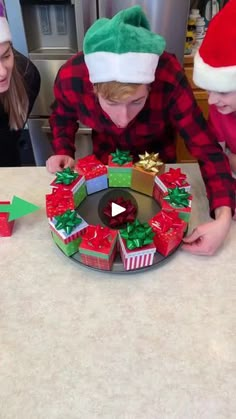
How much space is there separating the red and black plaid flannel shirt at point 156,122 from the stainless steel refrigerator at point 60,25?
0.75 m

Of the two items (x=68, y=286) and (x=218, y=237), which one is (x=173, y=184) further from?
(x=68, y=286)

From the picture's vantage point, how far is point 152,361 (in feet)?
1.88

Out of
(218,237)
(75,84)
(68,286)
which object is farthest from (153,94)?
(68,286)

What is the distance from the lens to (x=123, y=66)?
724mm

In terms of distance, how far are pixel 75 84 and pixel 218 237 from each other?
0.63 meters

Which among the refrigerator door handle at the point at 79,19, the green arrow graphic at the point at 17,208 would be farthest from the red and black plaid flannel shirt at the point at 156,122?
the refrigerator door handle at the point at 79,19

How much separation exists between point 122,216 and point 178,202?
0.13 meters

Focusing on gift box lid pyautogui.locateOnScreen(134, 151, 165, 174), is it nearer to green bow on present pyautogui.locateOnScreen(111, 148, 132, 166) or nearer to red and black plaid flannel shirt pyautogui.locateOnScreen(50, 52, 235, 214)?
green bow on present pyautogui.locateOnScreen(111, 148, 132, 166)

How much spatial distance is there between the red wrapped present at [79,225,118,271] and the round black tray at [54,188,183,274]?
2 cm

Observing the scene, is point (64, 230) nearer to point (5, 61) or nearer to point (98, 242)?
point (98, 242)

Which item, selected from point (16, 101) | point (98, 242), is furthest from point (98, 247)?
point (16, 101)

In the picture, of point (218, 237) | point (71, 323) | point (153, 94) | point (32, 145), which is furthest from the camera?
point (32, 145)

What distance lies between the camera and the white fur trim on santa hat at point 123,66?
719mm

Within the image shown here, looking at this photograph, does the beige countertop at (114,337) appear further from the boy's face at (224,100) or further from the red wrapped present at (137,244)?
the boy's face at (224,100)
